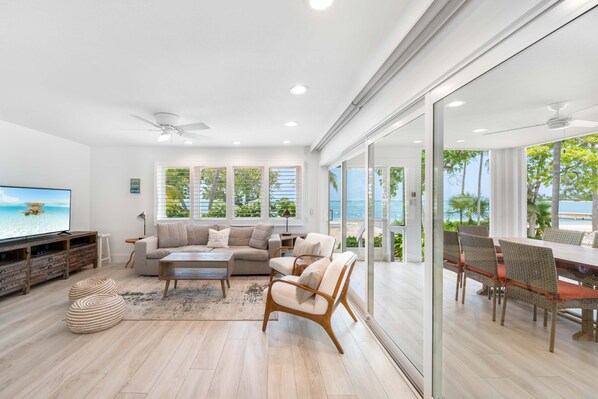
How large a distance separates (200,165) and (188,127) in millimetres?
2419

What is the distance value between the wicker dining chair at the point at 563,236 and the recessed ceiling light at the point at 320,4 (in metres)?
1.59

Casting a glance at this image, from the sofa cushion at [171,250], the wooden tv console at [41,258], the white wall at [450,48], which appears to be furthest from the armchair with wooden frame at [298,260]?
the wooden tv console at [41,258]

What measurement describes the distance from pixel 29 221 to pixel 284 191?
14.1 feet

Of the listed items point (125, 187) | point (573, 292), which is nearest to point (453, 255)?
point (573, 292)

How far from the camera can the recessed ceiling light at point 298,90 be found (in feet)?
9.35

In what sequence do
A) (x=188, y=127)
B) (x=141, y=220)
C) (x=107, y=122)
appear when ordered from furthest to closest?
(x=141, y=220) < (x=107, y=122) < (x=188, y=127)

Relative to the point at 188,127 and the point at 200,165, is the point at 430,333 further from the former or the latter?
the point at 200,165

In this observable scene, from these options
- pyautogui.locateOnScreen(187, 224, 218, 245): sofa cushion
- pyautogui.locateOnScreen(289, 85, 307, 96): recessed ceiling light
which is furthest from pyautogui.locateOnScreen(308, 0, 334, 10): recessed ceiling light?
pyautogui.locateOnScreen(187, 224, 218, 245): sofa cushion

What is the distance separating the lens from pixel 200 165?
607cm

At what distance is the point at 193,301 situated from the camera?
12.1 feet

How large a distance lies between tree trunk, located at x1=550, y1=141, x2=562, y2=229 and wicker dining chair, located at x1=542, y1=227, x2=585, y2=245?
0.02 metres

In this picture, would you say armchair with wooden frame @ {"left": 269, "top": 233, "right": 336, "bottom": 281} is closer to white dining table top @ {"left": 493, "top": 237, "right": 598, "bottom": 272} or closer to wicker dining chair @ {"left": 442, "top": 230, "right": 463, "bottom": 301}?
wicker dining chair @ {"left": 442, "top": 230, "right": 463, "bottom": 301}

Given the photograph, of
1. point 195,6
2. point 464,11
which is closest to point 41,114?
point 195,6

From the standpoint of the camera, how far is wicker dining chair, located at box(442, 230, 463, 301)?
1666mm
